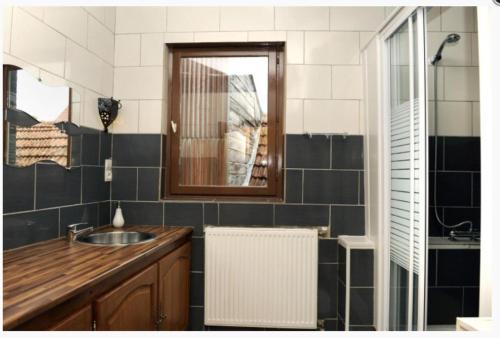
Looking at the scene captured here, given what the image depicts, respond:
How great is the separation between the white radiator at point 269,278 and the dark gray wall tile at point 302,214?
99mm

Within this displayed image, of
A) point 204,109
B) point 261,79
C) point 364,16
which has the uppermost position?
point 364,16

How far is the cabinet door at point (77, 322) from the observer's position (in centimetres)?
104

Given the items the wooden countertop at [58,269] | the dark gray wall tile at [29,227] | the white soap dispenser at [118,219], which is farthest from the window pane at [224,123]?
the dark gray wall tile at [29,227]

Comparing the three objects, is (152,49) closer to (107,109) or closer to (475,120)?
→ (107,109)

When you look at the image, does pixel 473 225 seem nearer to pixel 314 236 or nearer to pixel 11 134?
pixel 314 236

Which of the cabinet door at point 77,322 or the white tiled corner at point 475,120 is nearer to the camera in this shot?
the cabinet door at point 77,322

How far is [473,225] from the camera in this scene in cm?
170

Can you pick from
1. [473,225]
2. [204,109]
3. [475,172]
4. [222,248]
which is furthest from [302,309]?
[204,109]

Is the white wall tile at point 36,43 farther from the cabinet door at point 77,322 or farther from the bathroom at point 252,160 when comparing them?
the cabinet door at point 77,322

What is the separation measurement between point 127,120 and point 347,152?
1.52m

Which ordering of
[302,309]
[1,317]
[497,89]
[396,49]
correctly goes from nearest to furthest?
[497,89], [1,317], [396,49], [302,309]

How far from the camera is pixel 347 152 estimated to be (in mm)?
2266

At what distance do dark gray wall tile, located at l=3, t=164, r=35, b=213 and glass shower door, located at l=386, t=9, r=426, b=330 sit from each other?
1.80 metres

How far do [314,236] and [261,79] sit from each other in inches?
44.8
